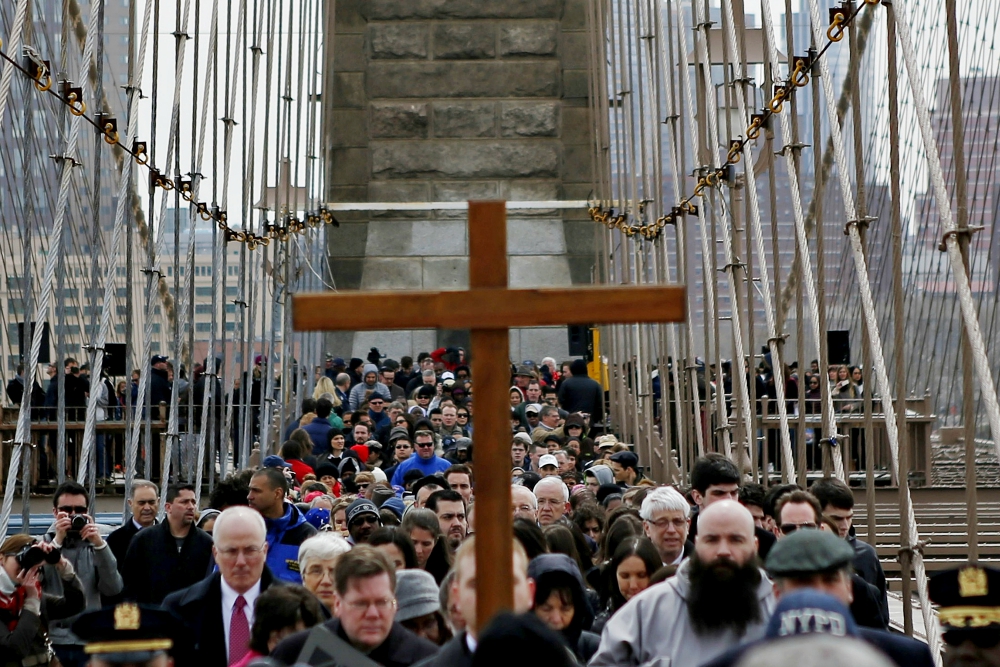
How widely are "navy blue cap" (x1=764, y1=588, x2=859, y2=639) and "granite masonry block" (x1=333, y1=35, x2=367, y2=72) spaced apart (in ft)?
67.3

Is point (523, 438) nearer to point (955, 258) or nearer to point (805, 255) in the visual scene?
point (805, 255)

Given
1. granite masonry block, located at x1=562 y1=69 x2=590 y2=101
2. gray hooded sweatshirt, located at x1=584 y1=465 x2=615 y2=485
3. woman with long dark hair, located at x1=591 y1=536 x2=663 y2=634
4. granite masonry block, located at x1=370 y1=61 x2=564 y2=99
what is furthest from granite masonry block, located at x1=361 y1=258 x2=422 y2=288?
woman with long dark hair, located at x1=591 y1=536 x2=663 y2=634

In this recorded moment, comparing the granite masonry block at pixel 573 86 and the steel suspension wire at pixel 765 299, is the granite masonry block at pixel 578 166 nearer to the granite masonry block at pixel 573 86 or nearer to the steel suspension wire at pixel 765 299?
the granite masonry block at pixel 573 86

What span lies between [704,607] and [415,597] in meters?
1.10

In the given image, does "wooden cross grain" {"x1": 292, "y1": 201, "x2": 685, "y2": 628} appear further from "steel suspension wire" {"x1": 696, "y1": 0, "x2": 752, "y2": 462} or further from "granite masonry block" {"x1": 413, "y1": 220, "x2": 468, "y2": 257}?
"granite masonry block" {"x1": 413, "y1": 220, "x2": 468, "y2": 257}

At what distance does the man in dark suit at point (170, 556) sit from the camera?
21.3 feet

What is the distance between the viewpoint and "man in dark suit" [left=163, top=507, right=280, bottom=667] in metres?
5.00

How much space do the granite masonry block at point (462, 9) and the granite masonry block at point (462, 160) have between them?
1.77m

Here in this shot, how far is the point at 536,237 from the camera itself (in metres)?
21.8

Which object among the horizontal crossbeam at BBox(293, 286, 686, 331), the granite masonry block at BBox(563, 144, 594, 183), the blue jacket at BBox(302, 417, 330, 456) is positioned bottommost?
the horizontal crossbeam at BBox(293, 286, 686, 331)

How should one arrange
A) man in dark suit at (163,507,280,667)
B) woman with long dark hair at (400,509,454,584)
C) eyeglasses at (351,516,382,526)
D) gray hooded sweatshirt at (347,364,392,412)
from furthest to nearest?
gray hooded sweatshirt at (347,364,392,412), eyeglasses at (351,516,382,526), woman with long dark hair at (400,509,454,584), man in dark suit at (163,507,280,667)

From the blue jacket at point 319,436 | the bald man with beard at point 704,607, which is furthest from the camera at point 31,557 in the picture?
the blue jacket at point 319,436

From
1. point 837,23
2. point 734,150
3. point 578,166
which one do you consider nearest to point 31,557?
point 837,23

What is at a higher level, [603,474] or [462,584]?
[603,474]
